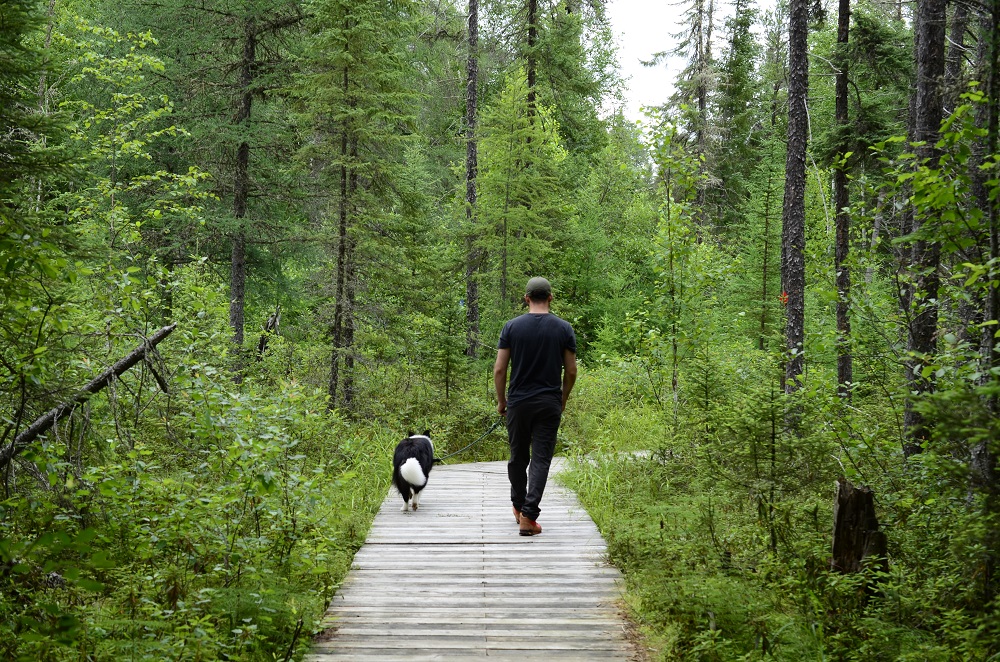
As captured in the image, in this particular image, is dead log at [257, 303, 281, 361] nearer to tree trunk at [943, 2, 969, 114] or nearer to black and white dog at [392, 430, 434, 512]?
black and white dog at [392, 430, 434, 512]

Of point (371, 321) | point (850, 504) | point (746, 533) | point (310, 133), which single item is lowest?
point (746, 533)

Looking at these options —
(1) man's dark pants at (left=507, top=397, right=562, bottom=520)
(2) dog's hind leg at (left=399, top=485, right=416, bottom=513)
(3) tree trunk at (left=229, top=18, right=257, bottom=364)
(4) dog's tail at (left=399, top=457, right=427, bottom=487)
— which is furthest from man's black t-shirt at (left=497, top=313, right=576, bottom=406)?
(3) tree trunk at (left=229, top=18, right=257, bottom=364)

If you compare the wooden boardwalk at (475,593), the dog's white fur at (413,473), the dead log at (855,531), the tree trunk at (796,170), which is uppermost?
the tree trunk at (796,170)

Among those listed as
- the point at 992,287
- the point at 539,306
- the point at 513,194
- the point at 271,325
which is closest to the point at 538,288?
the point at 539,306

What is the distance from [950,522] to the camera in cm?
427

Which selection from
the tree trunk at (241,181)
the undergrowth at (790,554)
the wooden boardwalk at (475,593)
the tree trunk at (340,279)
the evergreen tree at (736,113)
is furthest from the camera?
the evergreen tree at (736,113)

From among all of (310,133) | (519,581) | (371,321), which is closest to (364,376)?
(371,321)

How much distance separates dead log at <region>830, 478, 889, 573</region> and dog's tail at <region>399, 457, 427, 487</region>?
4.46m

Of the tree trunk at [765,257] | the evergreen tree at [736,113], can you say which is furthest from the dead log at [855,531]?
the evergreen tree at [736,113]

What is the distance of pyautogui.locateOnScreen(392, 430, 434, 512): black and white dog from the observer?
7.97 meters

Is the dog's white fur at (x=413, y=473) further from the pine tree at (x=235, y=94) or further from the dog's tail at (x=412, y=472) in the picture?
the pine tree at (x=235, y=94)

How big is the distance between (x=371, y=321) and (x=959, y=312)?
9866 mm

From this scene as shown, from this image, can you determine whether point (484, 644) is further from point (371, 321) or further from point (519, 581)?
point (371, 321)

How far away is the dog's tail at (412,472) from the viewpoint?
7.95m
